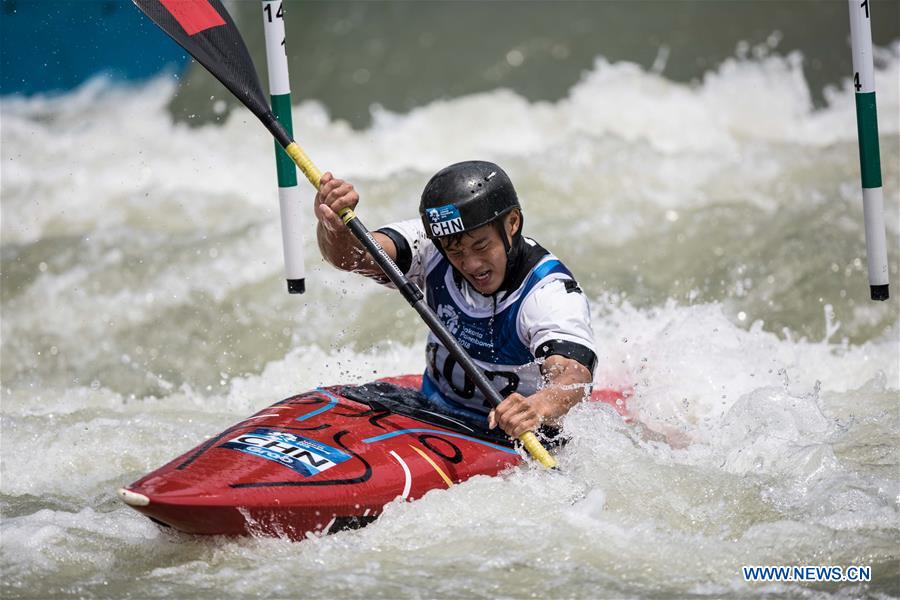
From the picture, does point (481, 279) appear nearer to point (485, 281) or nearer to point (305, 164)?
point (485, 281)

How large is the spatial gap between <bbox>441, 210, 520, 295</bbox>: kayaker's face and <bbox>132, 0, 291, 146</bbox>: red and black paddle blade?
781mm

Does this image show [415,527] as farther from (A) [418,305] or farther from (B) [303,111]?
(B) [303,111]

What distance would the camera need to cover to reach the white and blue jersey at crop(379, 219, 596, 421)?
3.41 meters

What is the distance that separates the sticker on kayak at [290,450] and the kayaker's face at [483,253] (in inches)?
27.6

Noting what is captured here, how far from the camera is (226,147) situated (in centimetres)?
884

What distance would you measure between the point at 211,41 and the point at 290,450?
1.61 metres

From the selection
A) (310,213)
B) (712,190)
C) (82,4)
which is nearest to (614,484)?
(82,4)

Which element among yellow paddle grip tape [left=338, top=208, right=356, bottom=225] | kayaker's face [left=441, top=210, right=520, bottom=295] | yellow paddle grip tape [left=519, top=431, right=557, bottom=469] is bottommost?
yellow paddle grip tape [left=519, top=431, right=557, bottom=469]

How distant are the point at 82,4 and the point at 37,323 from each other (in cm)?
194

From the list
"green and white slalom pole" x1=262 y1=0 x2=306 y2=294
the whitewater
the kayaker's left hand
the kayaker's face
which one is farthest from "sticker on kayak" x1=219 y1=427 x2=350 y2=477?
"green and white slalom pole" x1=262 y1=0 x2=306 y2=294

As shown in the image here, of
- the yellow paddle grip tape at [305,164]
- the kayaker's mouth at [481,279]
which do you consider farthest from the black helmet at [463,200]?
the yellow paddle grip tape at [305,164]

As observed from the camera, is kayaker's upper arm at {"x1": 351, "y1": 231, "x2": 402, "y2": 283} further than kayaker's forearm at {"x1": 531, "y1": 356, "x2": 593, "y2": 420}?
Yes

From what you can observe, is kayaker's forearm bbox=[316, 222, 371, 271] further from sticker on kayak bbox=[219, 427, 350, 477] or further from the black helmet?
sticker on kayak bbox=[219, 427, 350, 477]

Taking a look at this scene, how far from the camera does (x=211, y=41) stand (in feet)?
13.1
